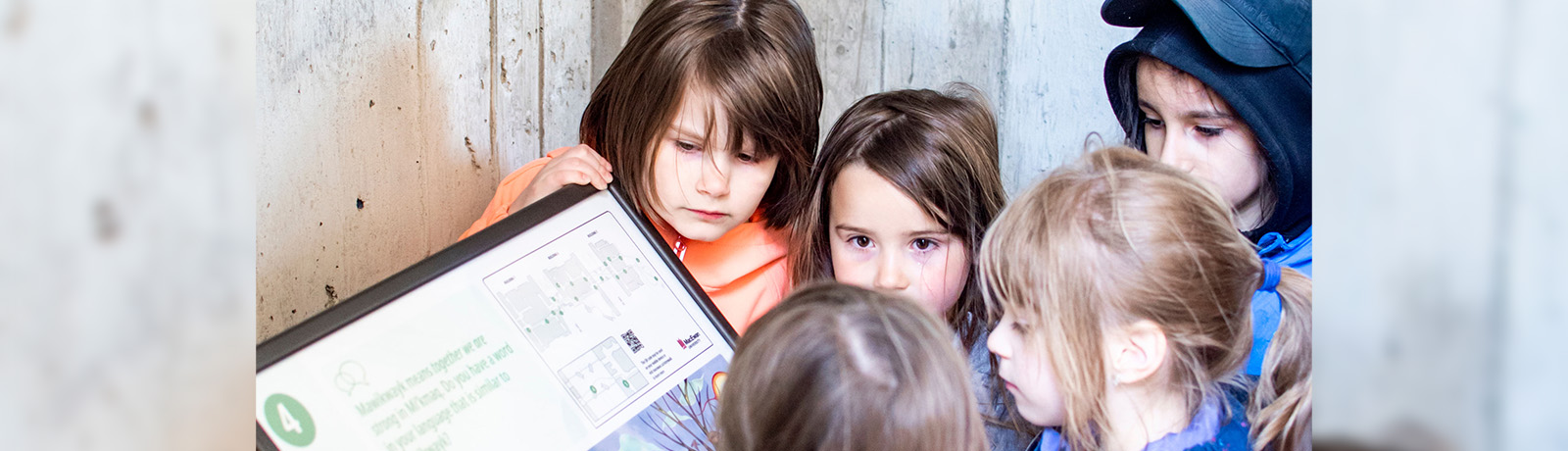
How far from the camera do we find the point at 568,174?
0.96 m

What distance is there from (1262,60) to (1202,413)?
31cm

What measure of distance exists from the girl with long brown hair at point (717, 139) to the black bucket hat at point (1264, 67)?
0.35 metres

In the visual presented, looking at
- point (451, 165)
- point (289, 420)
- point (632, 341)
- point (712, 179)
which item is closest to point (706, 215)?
point (712, 179)

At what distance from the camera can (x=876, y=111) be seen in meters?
0.96

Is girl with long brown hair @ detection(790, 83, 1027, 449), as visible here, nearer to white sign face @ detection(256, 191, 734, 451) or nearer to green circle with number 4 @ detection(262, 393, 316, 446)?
white sign face @ detection(256, 191, 734, 451)

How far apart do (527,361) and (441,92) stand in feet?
1.21

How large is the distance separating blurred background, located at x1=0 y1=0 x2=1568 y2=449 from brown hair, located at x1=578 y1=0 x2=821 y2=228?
6 cm

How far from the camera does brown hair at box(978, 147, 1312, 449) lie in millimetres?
782

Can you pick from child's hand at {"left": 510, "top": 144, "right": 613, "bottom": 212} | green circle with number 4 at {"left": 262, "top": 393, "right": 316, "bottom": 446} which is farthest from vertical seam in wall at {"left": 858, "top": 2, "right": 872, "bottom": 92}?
green circle with number 4 at {"left": 262, "top": 393, "right": 316, "bottom": 446}
